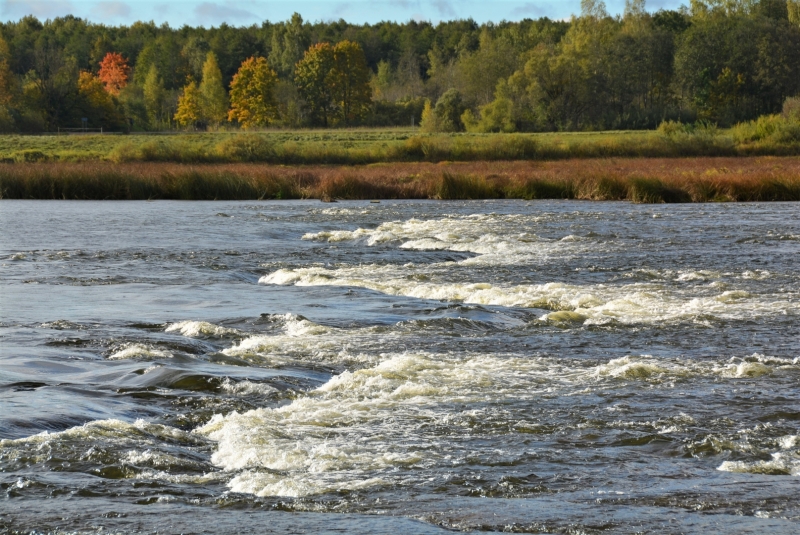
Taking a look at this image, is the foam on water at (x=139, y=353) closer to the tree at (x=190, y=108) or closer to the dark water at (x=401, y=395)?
the dark water at (x=401, y=395)

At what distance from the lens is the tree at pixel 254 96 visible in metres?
106

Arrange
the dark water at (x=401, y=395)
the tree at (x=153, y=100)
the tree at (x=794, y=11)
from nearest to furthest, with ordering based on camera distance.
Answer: the dark water at (x=401, y=395), the tree at (x=794, y=11), the tree at (x=153, y=100)

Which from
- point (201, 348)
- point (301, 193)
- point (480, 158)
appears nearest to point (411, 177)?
point (301, 193)

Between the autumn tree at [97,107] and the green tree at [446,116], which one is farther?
the autumn tree at [97,107]

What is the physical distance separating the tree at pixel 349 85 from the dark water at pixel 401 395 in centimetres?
9385

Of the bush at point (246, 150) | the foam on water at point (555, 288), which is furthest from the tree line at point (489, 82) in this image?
the foam on water at point (555, 288)

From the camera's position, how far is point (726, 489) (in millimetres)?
6516

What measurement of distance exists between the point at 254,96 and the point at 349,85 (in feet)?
37.4

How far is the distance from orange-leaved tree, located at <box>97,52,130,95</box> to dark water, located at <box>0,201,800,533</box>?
13249 cm

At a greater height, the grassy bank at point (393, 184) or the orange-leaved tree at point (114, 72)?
the orange-leaved tree at point (114, 72)

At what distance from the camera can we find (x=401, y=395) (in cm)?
902

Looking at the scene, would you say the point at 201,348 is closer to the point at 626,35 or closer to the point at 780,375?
the point at 780,375

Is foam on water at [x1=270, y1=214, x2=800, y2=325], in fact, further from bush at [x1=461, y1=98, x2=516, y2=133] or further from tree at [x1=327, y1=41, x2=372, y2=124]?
tree at [x1=327, y1=41, x2=372, y2=124]

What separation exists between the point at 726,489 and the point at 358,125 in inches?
4152
